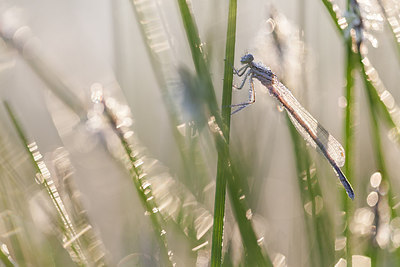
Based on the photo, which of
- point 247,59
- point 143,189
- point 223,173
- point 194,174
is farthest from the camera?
point 247,59

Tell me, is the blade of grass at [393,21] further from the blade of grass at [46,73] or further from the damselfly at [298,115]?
the blade of grass at [46,73]

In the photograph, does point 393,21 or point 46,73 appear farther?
point 46,73

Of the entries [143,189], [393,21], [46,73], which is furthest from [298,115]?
[46,73]

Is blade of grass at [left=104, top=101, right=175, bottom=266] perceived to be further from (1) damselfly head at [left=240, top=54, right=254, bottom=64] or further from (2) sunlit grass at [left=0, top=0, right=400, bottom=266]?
(1) damselfly head at [left=240, top=54, right=254, bottom=64]

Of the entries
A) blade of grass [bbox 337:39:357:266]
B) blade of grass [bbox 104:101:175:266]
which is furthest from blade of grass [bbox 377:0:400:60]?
blade of grass [bbox 104:101:175:266]

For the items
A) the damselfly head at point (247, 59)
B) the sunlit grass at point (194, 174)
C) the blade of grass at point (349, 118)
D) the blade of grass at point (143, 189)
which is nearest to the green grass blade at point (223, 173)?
the sunlit grass at point (194, 174)

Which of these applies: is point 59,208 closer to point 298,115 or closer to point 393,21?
point 298,115

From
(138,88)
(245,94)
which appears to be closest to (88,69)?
(138,88)
